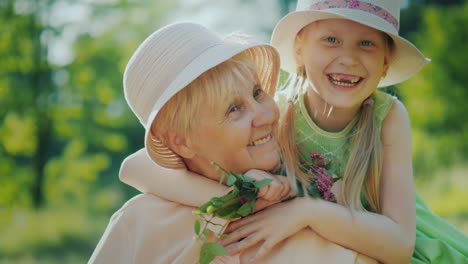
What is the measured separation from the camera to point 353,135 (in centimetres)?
312

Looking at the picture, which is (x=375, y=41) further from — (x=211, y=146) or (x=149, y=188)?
(x=149, y=188)

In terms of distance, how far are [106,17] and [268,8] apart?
7.67m

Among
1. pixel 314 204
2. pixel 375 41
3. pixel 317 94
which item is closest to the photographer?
pixel 314 204

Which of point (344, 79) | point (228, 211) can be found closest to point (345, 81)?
point (344, 79)

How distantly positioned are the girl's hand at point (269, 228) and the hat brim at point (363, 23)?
98cm

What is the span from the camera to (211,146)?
8.86 ft

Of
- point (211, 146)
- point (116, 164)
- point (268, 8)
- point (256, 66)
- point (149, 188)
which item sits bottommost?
point (116, 164)

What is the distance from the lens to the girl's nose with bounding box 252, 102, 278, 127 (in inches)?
104

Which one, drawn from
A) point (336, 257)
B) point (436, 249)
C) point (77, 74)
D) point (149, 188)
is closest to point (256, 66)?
point (149, 188)

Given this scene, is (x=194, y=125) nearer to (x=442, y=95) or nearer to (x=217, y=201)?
(x=217, y=201)

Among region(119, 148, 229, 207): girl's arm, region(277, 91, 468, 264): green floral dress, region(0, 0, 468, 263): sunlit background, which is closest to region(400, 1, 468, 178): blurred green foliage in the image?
region(0, 0, 468, 263): sunlit background

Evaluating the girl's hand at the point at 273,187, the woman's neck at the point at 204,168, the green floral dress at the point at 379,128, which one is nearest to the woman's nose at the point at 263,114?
the girl's hand at the point at 273,187

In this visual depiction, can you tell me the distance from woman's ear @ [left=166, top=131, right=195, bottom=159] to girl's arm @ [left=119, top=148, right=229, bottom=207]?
129mm

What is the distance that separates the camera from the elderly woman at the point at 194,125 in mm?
2596
